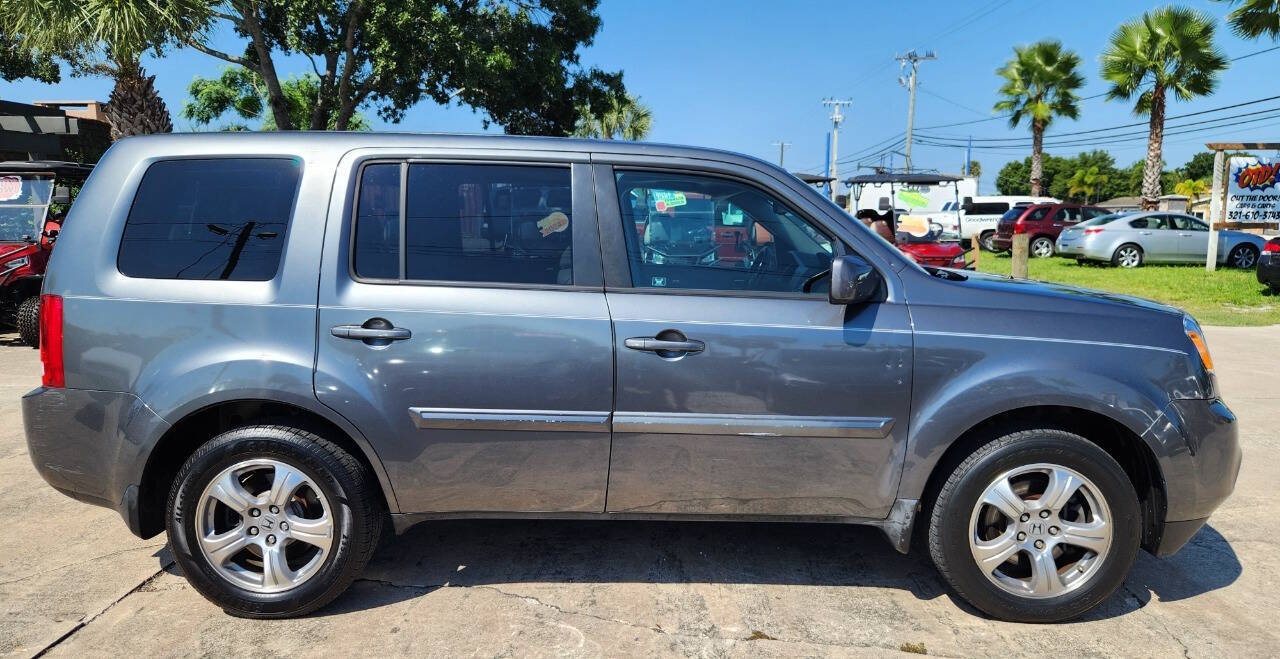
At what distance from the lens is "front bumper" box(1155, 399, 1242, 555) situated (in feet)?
10.3

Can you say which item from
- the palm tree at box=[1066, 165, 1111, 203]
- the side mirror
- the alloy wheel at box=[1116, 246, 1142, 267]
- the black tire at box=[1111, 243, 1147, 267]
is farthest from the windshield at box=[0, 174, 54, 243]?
the palm tree at box=[1066, 165, 1111, 203]

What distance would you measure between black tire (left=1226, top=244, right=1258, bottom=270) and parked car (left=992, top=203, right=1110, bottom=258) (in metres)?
4.47

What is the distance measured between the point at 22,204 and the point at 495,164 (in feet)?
29.8

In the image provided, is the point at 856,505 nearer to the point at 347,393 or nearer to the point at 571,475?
the point at 571,475

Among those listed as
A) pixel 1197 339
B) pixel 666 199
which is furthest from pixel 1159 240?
pixel 666 199

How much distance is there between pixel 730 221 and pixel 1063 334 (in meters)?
1.33

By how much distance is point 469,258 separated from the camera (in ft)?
10.5

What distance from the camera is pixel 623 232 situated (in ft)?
10.5

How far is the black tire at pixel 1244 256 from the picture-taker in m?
19.3

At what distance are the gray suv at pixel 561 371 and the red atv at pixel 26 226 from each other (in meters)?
7.39

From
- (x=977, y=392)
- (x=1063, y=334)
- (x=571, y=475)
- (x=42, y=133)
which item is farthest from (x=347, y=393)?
(x=42, y=133)

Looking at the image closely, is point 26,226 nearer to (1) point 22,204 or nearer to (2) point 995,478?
(1) point 22,204

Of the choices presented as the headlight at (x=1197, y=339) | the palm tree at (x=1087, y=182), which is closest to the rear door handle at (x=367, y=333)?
the headlight at (x=1197, y=339)

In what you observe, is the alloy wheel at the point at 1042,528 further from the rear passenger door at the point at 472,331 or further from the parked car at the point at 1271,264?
the parked car at the point at 1271,264
